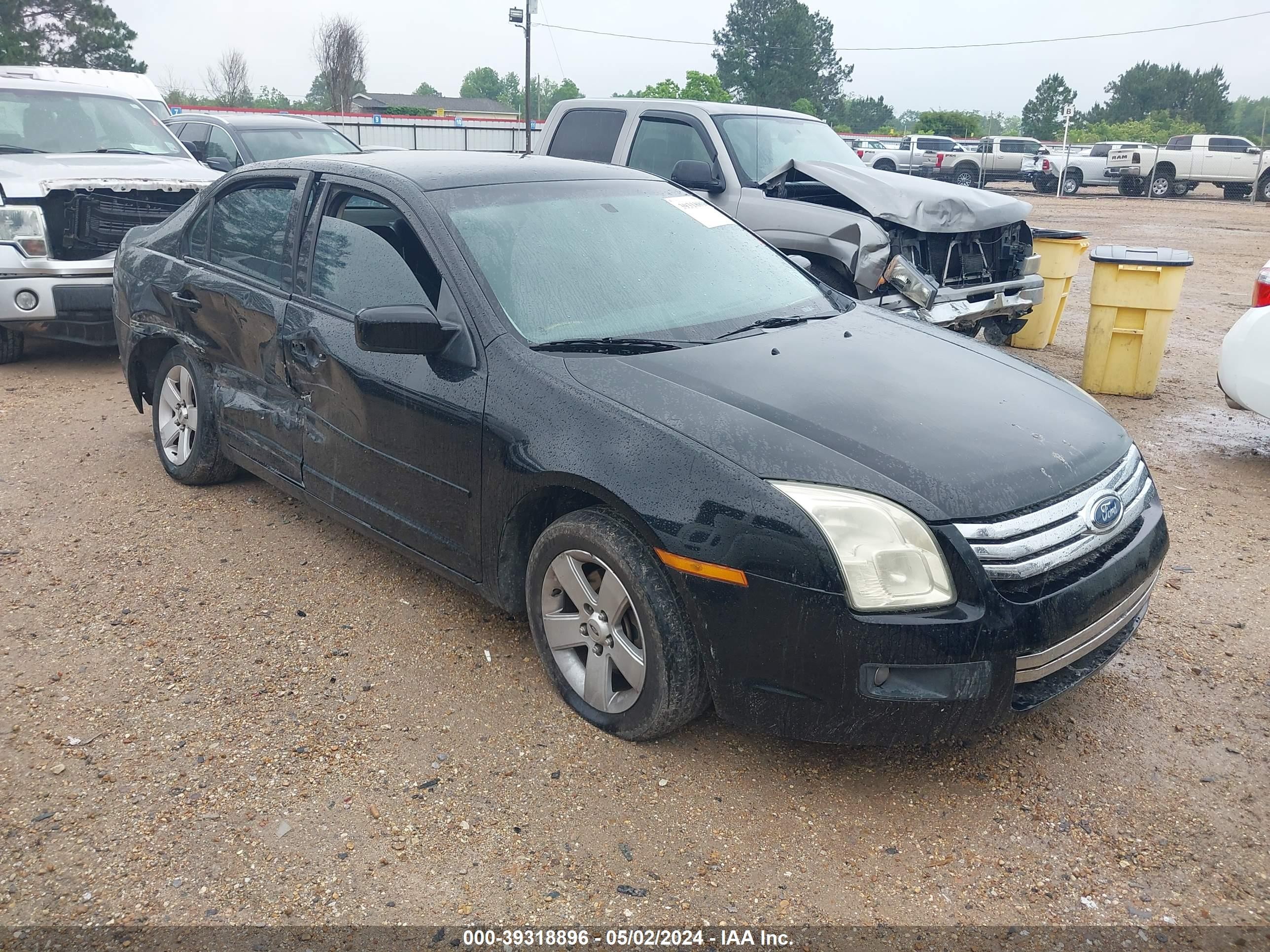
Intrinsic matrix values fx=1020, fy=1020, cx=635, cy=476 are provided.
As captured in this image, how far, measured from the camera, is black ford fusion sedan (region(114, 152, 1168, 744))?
2.62m

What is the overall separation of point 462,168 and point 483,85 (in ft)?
464

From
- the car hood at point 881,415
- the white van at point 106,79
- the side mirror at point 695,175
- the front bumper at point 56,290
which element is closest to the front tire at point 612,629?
the car hood at point 881,415

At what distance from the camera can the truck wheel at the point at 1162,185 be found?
3042 centimetres

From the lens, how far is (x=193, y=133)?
11.6m

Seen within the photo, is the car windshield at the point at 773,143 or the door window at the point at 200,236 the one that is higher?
the car windshield at the point at 773,143

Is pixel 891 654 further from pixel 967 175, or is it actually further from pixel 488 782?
pixel 967 175


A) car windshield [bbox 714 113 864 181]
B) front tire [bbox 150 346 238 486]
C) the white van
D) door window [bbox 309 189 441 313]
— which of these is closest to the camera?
door window [bbox 309 189 441 313]

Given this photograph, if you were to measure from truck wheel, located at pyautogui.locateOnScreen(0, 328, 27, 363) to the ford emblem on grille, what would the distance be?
773 centimetres

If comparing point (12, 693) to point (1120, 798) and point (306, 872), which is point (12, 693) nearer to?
point (306, 872)

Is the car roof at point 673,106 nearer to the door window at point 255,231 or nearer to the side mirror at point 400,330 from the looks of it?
the door window at point 255,231

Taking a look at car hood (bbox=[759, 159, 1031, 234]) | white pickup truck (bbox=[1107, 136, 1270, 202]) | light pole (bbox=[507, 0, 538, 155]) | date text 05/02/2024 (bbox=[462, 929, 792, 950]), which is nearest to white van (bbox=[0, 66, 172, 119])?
car hood (bbox=[759, 159, 1031, 234])

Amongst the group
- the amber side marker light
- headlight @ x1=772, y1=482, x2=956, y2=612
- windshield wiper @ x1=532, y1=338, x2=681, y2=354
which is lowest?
the amber side marker light

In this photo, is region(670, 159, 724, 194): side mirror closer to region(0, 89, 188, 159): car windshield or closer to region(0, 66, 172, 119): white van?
region(0, 89, 188, 159): car windshield

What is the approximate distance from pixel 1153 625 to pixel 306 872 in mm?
3114
